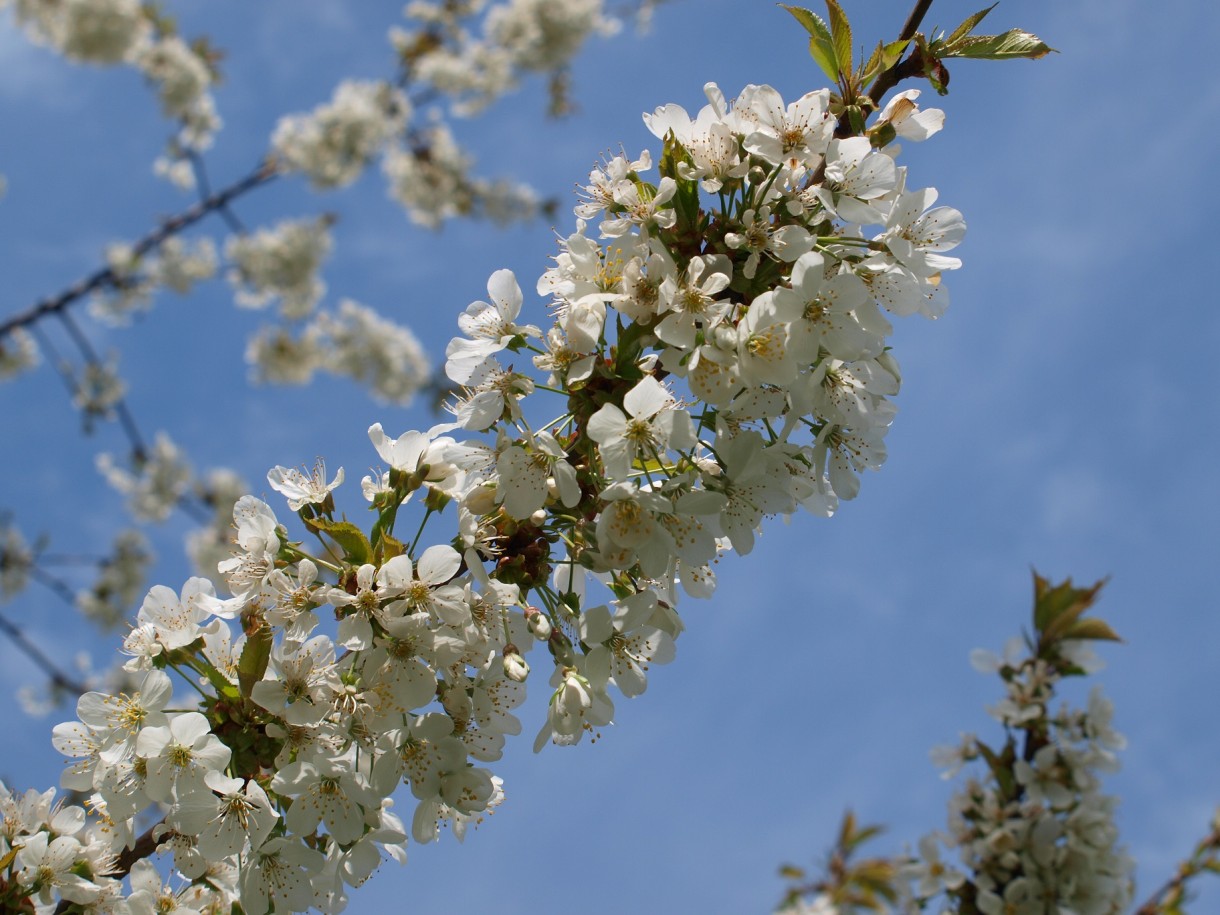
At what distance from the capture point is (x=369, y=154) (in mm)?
12242

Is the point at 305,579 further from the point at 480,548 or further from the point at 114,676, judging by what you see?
the point at 114,676

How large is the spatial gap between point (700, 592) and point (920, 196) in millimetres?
1015

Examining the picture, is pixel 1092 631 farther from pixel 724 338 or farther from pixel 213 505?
pixel 213 505

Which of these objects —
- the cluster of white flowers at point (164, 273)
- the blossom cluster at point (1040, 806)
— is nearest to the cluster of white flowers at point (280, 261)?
the cluster of white flowers at point (164, 273)

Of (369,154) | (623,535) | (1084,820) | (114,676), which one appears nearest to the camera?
(623,535)

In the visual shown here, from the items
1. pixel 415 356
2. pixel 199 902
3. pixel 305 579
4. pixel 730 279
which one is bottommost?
pixel 199 902

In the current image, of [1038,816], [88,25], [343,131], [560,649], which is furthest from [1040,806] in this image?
[88,25]

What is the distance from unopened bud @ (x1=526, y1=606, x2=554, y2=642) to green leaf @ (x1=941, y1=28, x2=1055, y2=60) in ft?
4.85

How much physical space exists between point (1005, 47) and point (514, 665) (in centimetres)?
168

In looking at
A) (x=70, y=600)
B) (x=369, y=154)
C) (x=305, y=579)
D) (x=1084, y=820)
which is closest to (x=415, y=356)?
(x=369, y=154)

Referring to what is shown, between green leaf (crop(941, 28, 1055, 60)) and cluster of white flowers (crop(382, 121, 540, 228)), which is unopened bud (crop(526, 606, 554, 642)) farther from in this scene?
cluster of white flowers (crop(382, 121, 540, 228))

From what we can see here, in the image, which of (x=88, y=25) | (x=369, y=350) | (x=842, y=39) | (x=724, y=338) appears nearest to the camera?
(x=724, y=338)

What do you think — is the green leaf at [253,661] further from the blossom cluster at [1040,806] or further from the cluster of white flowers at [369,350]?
the cluster of white flowers at [369,350]

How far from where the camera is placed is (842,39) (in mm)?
2023
